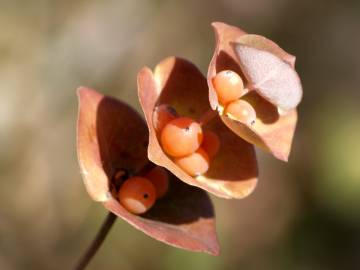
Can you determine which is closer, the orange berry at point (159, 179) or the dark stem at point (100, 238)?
the dark stem at point (100, 238)

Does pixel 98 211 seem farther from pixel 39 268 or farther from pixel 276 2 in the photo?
pixel 276 2

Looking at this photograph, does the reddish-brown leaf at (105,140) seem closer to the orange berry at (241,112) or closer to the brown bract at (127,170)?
the brown bract at (127,170)

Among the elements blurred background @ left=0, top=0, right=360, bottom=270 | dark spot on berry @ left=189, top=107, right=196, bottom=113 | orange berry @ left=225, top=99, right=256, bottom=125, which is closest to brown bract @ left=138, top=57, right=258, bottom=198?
dark spot on berry @ left=189, top=107, right=196, bottom=113

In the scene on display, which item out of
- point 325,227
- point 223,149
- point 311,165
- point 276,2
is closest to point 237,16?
point 276,2

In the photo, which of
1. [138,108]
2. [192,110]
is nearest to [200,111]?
[192,110]

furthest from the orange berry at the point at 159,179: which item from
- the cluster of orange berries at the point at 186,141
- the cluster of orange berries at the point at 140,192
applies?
the cluster of orange berries at the point at 186,141

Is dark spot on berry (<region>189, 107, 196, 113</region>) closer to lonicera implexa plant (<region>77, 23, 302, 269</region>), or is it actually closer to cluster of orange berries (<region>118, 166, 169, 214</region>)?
lonicera implexa plant (<region>77, 23, 302, 269</region>)

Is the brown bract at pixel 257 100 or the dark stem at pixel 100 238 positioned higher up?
the brown bract at pixel 257 100

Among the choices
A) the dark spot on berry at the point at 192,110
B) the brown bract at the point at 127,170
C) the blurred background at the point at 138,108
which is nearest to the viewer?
the brown bract at the point at 127,170
